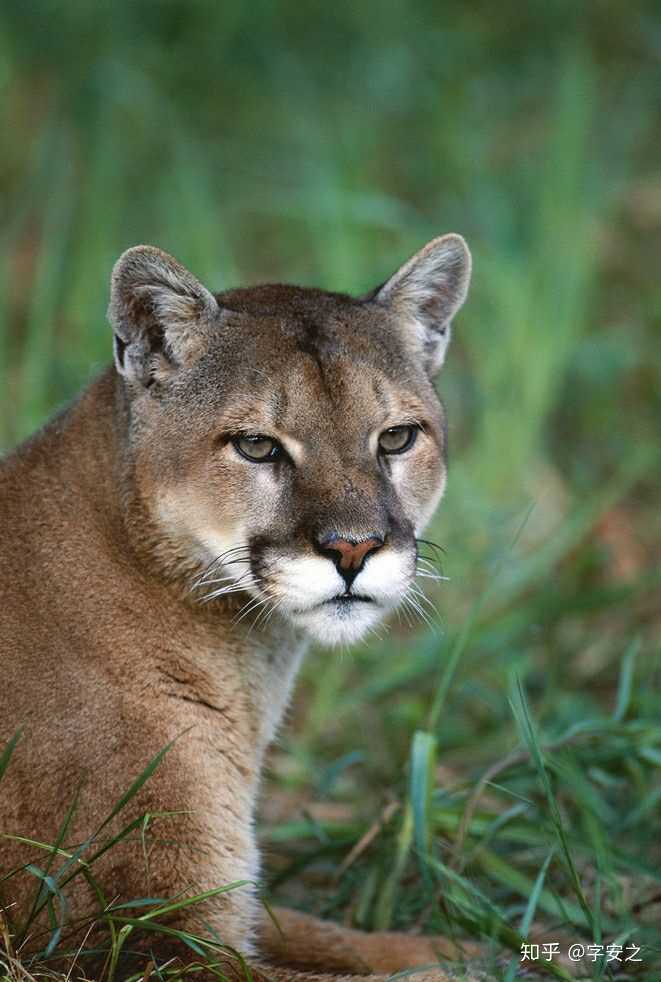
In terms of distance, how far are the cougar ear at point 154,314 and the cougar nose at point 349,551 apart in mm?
759

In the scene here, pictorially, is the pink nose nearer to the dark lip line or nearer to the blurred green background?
the dark lip line

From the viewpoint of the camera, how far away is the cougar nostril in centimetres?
356

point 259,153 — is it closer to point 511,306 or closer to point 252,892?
point 511,306

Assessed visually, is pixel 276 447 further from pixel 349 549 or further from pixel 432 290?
pixel 432 290

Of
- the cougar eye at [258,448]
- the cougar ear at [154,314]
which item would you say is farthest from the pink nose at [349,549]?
the cougar ear at [154,314]

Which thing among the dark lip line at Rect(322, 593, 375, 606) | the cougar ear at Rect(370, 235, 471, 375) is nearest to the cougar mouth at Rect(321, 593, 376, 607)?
the dark lip line at Rect(322, 593, 375, 606)

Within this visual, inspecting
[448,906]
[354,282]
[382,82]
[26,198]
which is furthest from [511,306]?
[448,906]

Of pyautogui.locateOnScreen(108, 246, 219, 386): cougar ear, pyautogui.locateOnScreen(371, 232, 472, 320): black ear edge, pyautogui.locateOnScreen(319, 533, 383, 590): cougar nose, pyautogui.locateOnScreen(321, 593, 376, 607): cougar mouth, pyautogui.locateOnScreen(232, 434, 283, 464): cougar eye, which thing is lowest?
pyautogui.locateOnScreen(321, 593, 376, 607): cougar mouth

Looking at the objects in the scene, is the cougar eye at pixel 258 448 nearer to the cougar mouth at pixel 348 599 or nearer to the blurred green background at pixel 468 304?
the cougar mouth at pixel 348 599

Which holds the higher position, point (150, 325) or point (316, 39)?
point (316, 39)

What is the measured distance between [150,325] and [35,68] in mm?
5807

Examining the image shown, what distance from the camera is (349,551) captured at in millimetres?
3568

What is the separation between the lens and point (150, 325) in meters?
3.98

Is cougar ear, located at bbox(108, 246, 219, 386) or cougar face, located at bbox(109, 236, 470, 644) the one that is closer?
cougar face, located at bbox(109, 236, 470, 644)
